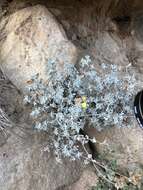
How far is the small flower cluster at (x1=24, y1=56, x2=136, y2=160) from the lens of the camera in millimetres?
1775

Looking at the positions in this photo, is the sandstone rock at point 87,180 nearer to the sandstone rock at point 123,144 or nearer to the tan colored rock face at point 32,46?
the sandstone rock at point 123,144

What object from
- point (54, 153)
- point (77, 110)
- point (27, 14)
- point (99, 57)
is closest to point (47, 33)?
point (27, 14)

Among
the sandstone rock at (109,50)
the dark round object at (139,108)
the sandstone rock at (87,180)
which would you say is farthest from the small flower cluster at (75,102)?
the sandstone rock at (109,50)

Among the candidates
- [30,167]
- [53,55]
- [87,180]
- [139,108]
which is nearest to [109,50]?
[53,55]

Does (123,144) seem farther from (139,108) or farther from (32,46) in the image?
(32,46)

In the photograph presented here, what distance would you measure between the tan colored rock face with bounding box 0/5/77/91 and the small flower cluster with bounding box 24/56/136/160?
0.36 ft

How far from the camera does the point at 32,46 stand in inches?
79.9

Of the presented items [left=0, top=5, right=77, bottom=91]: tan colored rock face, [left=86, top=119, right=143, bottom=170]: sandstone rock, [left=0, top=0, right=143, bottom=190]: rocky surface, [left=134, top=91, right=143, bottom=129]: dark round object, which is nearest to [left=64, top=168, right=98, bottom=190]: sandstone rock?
[left=0, top=0, right=143, bottom=190]: rocky surface

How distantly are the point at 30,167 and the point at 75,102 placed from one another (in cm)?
37

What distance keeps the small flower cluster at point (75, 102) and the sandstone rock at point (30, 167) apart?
2.8 inches

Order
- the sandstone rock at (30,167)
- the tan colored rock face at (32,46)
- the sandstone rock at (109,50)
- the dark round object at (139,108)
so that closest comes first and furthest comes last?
the sandstone rock at (30,167) → the dark round object at (139,108) → the tan colored rock face at (32,46) → the sandstone rock at (109,50)

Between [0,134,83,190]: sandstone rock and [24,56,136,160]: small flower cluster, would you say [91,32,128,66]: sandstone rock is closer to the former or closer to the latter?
[24,56,136,160]: small flower cluster

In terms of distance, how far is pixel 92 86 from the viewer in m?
1.86

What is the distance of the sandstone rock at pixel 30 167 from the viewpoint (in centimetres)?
175
